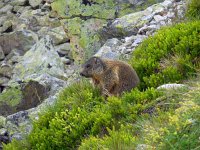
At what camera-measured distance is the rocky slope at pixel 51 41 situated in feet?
46.1

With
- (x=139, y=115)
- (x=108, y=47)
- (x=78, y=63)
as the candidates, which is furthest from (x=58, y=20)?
(x=139, y=115)

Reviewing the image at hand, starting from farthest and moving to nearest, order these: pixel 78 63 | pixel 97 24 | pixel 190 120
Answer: pixel 97 24
pixel 78 63
pixel 190 120

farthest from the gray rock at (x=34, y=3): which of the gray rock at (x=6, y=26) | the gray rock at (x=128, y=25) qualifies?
the gray rock at (x=128, y=25)

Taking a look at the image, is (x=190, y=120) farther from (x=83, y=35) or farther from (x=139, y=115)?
(x=83, y=35)

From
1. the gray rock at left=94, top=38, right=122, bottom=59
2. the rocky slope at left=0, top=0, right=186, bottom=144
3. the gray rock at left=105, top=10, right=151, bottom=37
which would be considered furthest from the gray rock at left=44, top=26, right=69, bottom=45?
the gray rock at left=94, top=38, right=122, bottom=59

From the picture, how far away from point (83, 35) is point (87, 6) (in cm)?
153

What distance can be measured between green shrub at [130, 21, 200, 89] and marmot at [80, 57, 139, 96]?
295mm

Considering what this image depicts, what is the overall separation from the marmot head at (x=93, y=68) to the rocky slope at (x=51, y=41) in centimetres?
104

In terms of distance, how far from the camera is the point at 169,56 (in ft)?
36.3

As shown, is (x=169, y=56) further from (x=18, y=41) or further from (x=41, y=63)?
(x=18, y=41)

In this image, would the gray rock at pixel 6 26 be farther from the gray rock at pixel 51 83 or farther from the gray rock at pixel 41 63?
the gray rock at pixel 51 83

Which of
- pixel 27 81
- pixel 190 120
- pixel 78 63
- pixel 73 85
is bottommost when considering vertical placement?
pixel 78 63

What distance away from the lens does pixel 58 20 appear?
22.1 meters

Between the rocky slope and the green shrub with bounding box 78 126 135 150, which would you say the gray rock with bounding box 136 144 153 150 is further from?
the rocky slope
